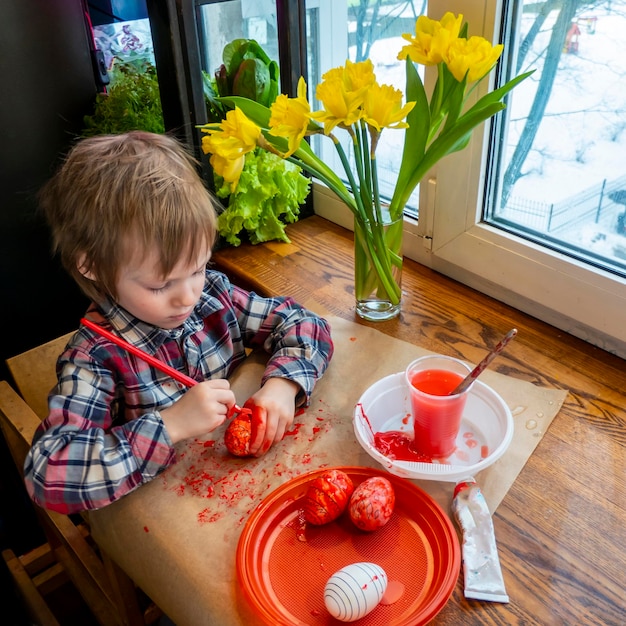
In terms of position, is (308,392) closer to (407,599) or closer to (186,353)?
(186,353)

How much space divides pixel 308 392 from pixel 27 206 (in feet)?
2.70

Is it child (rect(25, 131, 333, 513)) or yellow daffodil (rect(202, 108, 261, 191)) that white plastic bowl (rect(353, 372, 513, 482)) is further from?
yellow daffodil (rect(202, 108, 261, 191))

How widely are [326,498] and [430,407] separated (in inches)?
6.8

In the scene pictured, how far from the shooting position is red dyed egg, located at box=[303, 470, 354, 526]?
69 centimetres

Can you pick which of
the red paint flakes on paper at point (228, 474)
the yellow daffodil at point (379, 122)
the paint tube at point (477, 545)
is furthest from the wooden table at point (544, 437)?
the red paint flakes on paper at point (228, 474)

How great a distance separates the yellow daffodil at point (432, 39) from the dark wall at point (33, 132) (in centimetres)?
77

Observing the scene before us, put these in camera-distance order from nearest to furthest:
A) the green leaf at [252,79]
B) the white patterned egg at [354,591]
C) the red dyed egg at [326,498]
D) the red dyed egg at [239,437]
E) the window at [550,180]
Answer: the white patterned egg at [354,591]
the red dyed egg at [326,498]
the red dyed egg at [239,437]
the window at [550,180]
the green leaf at [252,79]

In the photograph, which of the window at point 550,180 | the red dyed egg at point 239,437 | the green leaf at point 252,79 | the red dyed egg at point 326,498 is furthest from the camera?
the green leaf at point 252,79

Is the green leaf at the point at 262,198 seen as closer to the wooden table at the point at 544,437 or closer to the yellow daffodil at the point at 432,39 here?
the wooden table at the point at 544,437

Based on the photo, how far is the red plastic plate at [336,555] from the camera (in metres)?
0.61

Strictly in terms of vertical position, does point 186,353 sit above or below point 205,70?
below

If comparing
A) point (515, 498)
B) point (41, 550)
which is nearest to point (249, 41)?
point (515, 498)

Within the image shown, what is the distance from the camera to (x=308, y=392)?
0.88 meters

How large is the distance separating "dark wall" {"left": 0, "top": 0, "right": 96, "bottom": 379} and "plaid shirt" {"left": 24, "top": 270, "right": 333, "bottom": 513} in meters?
0.59
